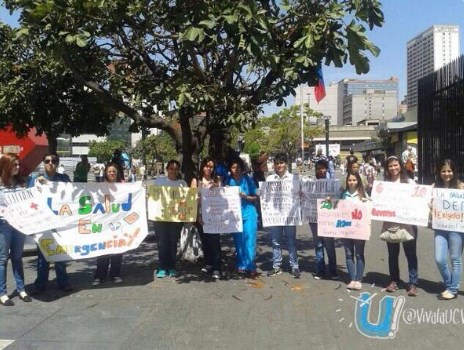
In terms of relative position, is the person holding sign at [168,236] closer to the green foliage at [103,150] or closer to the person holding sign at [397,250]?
the person holding sign at [397,250]

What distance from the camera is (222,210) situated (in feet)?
23.9

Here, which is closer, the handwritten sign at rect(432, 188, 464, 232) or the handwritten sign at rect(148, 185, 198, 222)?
the handwritten sign at rect(432, 188, 464, 232)

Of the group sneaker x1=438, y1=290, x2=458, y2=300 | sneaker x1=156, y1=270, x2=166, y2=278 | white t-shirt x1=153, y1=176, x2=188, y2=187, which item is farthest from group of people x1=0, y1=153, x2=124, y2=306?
sneaker x1=438, y1=290, x2=458, y2=300

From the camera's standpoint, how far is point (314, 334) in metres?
5.11

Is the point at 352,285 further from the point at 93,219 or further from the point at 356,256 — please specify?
the point at 93,219

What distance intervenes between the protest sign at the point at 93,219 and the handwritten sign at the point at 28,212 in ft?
0.29

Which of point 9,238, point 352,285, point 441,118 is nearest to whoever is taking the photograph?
point 9,238

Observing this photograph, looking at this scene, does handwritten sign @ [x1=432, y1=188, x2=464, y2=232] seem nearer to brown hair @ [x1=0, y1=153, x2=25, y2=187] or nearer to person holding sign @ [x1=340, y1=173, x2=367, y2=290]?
person holding sign @ [x1=340, y1=173, x2=367, y2=290]

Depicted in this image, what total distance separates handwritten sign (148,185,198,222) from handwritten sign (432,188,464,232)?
10.3 feet

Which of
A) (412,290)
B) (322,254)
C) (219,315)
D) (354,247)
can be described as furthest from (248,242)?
(412,290)

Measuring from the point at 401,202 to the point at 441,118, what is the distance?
718 centimetres

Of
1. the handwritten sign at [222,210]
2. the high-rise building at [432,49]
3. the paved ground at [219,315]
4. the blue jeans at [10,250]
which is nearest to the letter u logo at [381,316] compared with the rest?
the paved ground at [219,315]

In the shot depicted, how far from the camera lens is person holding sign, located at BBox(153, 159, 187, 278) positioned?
7.39 m

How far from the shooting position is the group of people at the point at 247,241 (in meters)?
6.22
